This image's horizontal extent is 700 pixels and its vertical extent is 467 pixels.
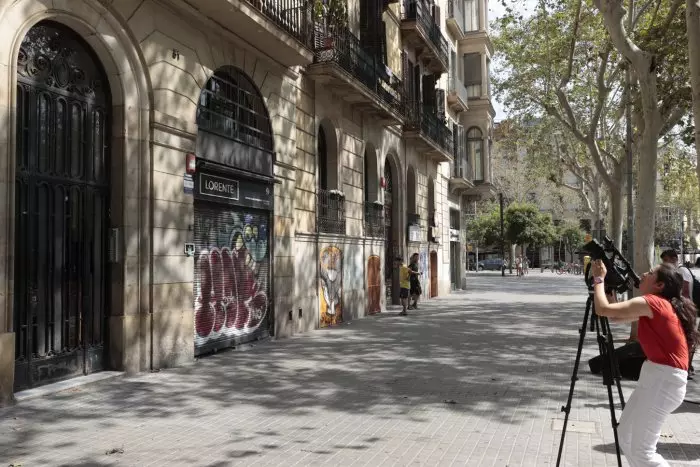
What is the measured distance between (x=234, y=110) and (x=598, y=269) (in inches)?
328

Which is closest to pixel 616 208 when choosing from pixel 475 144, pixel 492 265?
pixel 475 144

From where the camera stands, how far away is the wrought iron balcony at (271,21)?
31.3 ft

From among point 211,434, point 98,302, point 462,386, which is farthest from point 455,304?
point 211,434

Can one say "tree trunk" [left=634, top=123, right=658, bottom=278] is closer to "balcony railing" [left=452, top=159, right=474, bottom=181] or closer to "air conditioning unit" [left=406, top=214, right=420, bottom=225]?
"air conditioning unit" [left=406, top=214, right=420, bottom=225]

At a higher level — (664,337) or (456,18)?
(456,18)

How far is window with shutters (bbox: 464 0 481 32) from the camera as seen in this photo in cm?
3052

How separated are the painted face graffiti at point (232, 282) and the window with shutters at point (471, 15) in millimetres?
22433

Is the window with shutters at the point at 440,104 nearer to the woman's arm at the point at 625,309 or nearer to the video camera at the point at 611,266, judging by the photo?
the video camera at the point at 611,266

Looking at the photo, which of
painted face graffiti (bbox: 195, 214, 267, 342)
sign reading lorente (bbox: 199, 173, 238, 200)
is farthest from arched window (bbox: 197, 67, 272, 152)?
painted face graffiti (bbox: 195, 214, 267, 342)

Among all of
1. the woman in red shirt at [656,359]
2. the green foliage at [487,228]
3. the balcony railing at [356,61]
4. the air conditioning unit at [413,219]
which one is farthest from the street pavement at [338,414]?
the green foliage at [487,228]

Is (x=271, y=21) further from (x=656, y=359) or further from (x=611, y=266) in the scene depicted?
(x=656, y=359)

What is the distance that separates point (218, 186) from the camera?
10227 mm

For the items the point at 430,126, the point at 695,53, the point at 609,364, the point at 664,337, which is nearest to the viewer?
the point at 664,337

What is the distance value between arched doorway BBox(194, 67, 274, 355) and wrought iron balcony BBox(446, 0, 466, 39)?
17.9m
